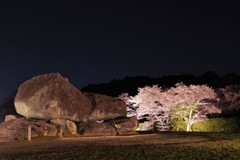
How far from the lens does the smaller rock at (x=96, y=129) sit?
80.4ft

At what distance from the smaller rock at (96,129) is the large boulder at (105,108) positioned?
8.17ft

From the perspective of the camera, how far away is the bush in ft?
101

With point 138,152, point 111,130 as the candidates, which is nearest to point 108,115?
point 111,130

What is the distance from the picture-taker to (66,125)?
2434 cm

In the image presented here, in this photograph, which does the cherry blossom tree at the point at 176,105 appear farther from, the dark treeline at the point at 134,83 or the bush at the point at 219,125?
the dark treeline at the point at 134,83

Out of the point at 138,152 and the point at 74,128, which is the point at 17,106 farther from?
the point at 138,152

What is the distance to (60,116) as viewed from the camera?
82.1 feet

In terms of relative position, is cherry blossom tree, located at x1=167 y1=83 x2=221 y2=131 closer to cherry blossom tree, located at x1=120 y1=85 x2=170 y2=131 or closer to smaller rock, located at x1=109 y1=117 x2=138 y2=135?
cherry blossom tree, located at x1=120 y1=85 x2=170 y2=131

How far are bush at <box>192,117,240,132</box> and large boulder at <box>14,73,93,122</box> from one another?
1171 cm

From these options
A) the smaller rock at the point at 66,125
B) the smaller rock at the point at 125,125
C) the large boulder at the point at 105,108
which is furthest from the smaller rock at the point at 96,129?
the large boulder at the point at 105,108

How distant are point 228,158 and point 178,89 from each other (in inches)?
797

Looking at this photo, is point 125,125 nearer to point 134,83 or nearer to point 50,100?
point 50,100

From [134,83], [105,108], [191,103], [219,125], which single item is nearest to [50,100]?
[105,108]

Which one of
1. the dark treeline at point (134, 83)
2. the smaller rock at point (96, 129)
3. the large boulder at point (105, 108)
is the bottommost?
the smaller rock at point (96, 129)
